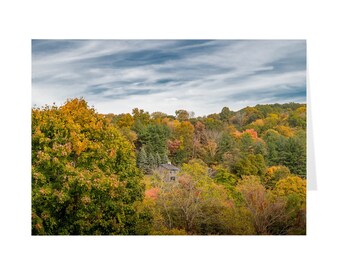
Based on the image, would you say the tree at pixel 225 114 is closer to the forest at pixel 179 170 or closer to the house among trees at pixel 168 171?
the forest at pixel 179 170

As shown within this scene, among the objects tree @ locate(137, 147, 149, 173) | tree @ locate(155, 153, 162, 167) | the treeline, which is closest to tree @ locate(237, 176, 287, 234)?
the treeline

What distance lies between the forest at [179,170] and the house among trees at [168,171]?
0.07 meters

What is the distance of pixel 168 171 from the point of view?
968 cm

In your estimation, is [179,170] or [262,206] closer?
[262,206]

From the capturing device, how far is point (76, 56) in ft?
30.5

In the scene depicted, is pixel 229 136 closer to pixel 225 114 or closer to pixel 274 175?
pixel 225 114

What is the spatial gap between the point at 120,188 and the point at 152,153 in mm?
926

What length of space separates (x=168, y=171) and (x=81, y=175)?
161 centimetres

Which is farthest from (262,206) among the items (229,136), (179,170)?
(179,170)

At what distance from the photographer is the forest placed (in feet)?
30.9

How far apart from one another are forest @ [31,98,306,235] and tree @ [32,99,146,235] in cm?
2

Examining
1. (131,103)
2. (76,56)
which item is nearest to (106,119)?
(131,103)

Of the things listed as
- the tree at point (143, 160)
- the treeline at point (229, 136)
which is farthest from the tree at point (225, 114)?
the tree at point (143, 160)
